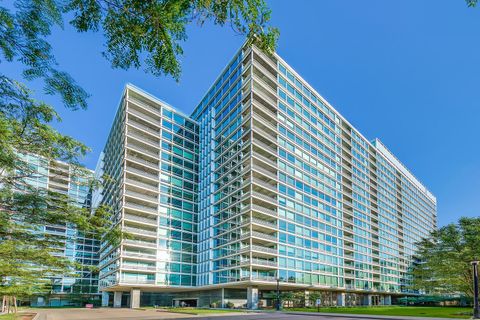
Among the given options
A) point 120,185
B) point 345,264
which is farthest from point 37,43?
point 345,264

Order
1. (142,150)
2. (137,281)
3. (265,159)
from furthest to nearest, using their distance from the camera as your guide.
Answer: (142,150)
(265,159)
(137,281)

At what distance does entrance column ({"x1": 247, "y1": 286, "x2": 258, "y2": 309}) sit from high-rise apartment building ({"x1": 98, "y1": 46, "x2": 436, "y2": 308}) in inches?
11.9

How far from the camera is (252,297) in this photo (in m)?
61.5

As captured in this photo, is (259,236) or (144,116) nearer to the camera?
(259,236)

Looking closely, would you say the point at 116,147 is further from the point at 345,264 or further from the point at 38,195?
the point at 38,195

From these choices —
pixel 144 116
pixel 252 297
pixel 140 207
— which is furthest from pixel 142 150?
pixel 252 297

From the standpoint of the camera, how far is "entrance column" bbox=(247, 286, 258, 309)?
6075cm

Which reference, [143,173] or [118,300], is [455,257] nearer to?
[143,173]

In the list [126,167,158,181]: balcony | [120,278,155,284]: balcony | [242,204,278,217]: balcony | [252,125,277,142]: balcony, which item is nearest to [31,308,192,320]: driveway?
[120,278,155,284]: balcony

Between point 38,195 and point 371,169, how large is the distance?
110630 mm

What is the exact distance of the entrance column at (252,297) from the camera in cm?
6075

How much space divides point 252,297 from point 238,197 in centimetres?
1912

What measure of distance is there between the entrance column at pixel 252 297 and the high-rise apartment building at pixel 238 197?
30cm

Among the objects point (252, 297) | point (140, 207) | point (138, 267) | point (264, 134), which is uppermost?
point (264, 134)
